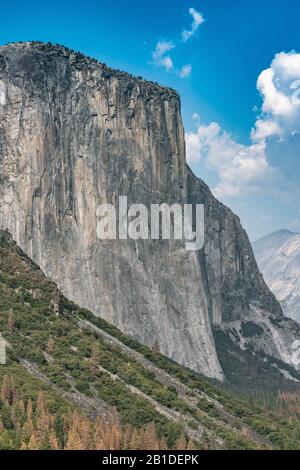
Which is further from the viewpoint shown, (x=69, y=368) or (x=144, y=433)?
(x=69, y=368)

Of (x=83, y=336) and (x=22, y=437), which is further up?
(x=83, y=336)

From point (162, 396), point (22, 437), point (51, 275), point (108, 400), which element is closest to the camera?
point (22, 437)

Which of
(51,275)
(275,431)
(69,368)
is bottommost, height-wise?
(275,431)

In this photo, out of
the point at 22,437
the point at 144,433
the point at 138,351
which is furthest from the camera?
the point at 138,351

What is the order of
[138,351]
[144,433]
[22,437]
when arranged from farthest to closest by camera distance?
[138,351] < [144,433] < [22,437]

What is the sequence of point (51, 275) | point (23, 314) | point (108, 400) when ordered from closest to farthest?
point (108, 400) < point (23, 314) < point (51, 275)
